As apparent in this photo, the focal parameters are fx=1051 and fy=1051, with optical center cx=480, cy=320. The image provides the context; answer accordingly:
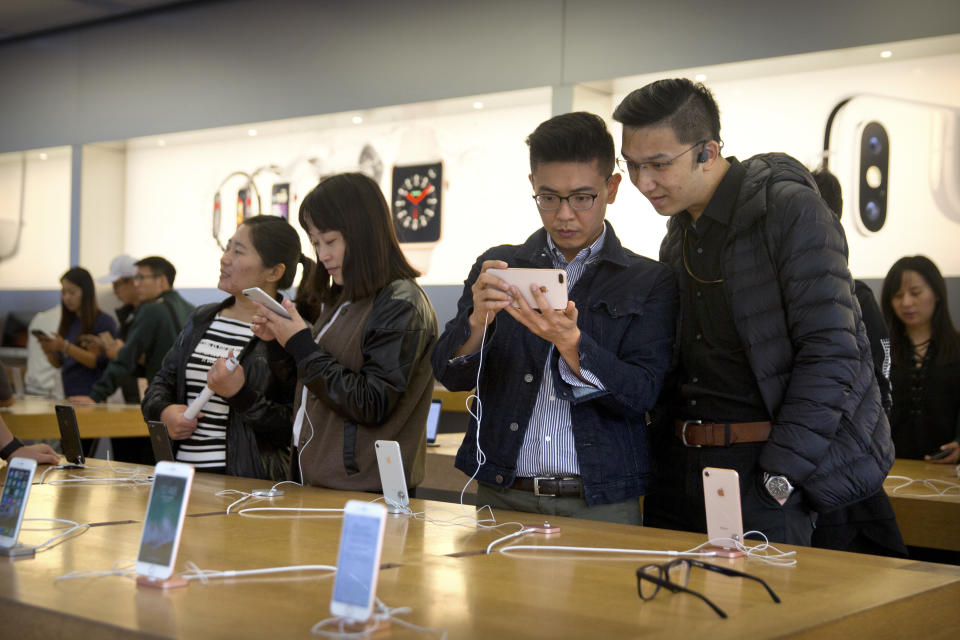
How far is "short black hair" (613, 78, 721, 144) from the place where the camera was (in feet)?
6.86

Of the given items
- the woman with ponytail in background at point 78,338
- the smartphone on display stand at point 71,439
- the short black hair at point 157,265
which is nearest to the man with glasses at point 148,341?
the short black hair at point 157,265

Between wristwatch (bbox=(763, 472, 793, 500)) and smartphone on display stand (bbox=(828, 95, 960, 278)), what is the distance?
109 inches

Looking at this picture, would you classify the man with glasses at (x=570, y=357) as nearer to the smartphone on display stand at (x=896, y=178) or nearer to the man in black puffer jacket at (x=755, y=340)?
the man in black puffer jacket at (x=755, y=340)

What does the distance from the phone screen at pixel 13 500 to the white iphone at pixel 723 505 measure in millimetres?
1104

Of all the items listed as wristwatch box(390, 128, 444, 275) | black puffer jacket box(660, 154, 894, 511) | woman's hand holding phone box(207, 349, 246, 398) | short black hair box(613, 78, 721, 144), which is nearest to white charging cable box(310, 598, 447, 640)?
black puffer jacket box(660, 154, 894, 511)

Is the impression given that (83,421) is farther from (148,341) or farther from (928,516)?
(928,516)

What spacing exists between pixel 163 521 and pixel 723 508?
0.89 metres

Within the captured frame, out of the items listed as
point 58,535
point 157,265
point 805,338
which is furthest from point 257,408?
point 157,265

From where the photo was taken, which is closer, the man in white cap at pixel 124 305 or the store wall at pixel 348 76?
the store wall at pixel 348 76

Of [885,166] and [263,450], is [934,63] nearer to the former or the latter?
[885,166]

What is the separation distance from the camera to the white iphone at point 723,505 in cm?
172

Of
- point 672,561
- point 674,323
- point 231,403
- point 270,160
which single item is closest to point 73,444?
point 231,403

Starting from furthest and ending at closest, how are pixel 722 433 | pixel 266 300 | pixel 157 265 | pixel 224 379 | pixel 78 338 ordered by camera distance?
pixel 78 338 < pixel 157 265 < pixel 224 379 < pixel 266 300 < pixel 722 433

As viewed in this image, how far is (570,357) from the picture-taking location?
1.99 metres
